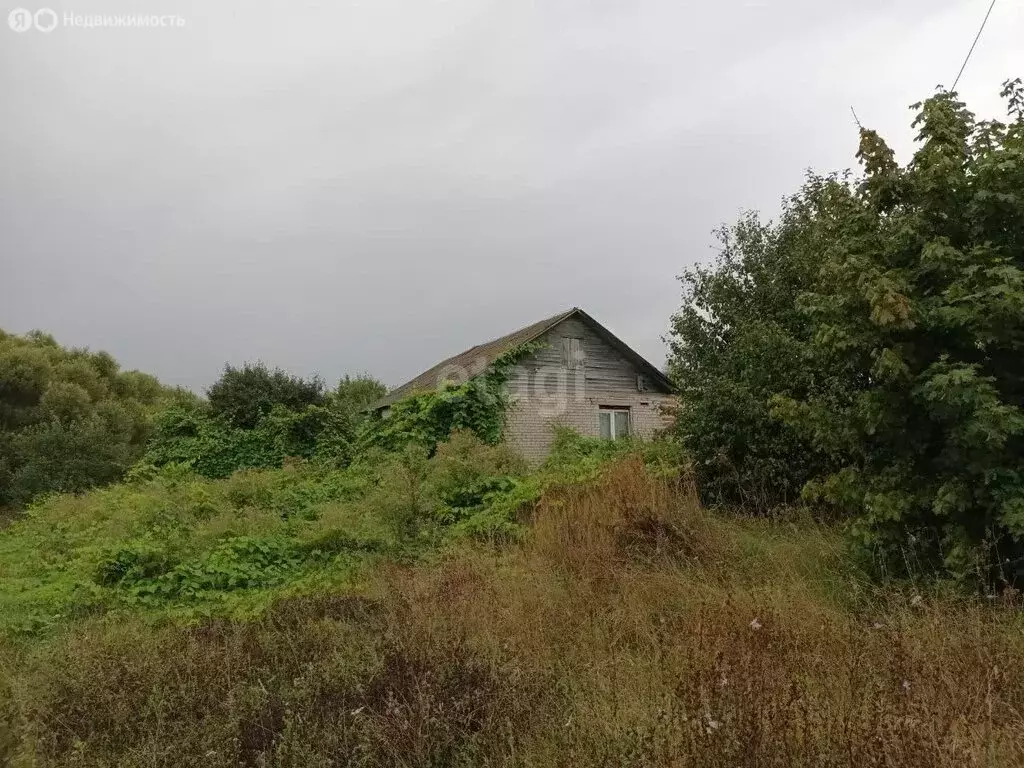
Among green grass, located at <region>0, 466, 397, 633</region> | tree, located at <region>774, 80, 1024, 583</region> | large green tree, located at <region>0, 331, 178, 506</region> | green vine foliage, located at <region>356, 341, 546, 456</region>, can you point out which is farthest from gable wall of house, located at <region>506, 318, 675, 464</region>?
large green tree, located at <region>0, 331, 178, 506</region>

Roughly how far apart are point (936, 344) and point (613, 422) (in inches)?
544

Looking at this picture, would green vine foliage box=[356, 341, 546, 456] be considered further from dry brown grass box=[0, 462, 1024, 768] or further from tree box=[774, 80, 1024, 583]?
tree box=[774, 80, 1024, 583]

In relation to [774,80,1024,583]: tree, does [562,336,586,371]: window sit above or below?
above

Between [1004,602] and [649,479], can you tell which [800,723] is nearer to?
[1004,602]

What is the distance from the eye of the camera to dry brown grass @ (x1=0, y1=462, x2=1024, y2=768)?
264cm

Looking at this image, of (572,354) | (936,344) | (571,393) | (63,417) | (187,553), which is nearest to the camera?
(936,344)

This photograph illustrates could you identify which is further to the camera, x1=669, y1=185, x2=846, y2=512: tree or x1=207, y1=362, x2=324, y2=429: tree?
x1=207, y1=362, x2=324, y2=429: tree

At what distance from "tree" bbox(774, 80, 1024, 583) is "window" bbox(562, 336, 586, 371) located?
12.4m

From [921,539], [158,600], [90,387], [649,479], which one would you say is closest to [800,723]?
[921,539]

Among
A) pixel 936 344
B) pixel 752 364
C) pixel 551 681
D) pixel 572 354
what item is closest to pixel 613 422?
pixel 572 354

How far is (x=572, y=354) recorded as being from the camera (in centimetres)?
1816

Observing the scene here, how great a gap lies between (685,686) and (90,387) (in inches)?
1104

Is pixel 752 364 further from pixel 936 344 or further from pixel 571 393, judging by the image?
pixel 571 393

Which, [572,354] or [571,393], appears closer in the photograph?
[571,393]
